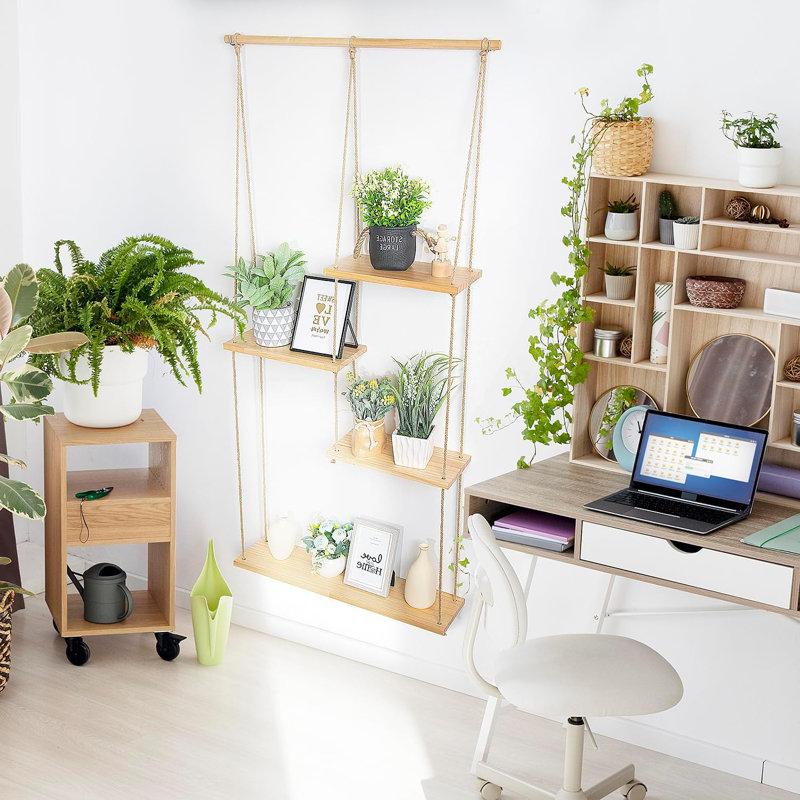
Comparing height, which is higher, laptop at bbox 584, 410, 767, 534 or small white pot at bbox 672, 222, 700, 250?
small white pot at bbox 672, 222, 700, 250

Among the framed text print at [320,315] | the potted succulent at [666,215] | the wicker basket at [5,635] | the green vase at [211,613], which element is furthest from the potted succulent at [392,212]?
the wicker basket at [5,635]

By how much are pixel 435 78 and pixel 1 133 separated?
1697 mm

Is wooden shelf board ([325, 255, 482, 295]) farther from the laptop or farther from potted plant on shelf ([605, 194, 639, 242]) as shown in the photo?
the laptop

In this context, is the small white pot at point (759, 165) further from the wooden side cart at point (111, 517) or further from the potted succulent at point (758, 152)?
the wooden side cart at point (111, 517)

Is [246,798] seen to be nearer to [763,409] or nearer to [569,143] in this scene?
[763,409]

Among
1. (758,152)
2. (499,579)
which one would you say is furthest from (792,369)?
(499,579)

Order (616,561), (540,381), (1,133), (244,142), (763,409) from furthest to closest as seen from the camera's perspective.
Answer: (1,133) → (244,142) → (540,381) → (763,409) → (616,561)

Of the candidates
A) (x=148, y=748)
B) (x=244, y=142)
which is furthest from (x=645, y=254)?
(x=148, y=748)

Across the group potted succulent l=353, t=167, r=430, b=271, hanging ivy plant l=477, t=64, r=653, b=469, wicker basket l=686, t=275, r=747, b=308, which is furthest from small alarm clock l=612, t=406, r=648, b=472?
potted succulent l=353, t=167, r=430, b=271

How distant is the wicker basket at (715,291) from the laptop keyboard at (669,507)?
50 centimetres

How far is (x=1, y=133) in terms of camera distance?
3.86 metres

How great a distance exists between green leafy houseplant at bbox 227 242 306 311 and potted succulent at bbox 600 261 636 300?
3.31 ft

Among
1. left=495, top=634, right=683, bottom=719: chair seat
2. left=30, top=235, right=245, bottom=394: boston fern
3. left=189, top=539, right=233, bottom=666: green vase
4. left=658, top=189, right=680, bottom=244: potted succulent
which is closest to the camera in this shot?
left=495, top=634, right=683, bottom=719: chair seat

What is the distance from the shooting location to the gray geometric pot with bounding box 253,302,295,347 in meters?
3.36
